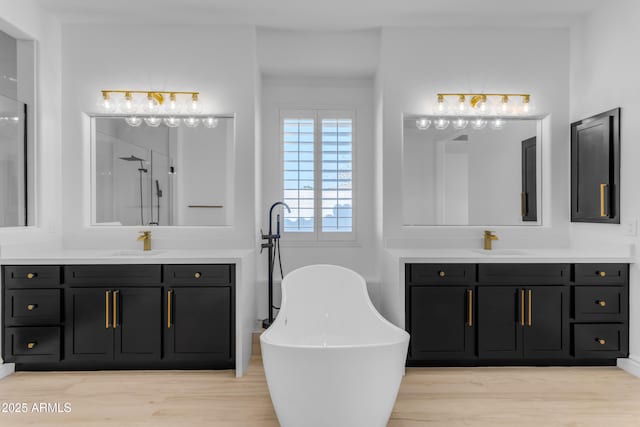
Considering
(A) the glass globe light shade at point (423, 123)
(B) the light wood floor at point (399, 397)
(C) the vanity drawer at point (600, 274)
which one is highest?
(A) the glass globe light shade at point (423, 123)

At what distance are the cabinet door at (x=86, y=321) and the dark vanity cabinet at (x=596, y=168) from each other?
3.67 meters

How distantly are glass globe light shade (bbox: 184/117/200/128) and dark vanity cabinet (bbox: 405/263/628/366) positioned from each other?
7.09 ft

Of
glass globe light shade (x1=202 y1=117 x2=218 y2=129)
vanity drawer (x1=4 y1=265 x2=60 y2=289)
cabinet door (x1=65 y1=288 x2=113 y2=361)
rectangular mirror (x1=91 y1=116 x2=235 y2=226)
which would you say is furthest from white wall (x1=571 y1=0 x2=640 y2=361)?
vanity drawer (x1=4 y1=265 x2=60 y2=289)

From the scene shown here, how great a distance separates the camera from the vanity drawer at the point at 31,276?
2836 mm

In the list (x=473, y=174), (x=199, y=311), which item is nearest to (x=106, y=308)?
(x=199, y=311)

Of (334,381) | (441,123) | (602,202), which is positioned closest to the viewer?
(334,381)

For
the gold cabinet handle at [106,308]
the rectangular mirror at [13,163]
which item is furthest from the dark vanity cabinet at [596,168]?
the rectangular mirror at [13,163]

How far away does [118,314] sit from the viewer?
286 cm

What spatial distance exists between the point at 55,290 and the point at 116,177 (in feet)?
3.57

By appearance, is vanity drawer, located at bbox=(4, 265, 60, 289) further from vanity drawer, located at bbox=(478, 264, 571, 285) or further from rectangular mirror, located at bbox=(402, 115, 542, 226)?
vanity drawer, located at bbox=(478, 264, 571, 285)

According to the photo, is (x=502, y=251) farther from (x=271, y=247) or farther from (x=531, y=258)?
(x=271, y=247)

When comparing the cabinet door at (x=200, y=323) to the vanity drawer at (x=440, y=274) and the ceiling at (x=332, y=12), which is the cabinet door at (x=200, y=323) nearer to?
the vanity drawer at (x=440, y=274)

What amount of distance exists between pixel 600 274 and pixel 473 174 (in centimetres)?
123

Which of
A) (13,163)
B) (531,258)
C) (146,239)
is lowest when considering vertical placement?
(531,258)
